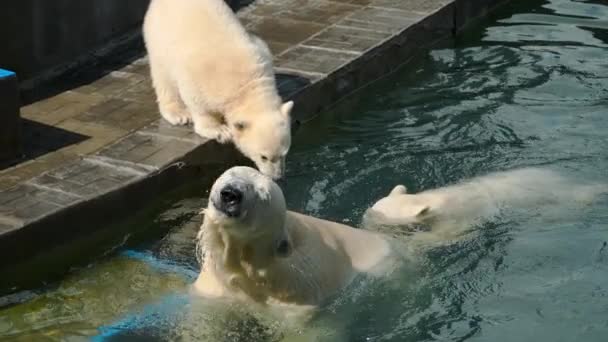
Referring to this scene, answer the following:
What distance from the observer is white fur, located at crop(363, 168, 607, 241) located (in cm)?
671

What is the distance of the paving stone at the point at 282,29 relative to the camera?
9578 mm

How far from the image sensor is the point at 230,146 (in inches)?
307

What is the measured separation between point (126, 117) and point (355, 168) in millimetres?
1599

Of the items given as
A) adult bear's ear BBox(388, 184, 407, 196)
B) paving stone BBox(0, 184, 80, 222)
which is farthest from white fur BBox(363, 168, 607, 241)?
paving stone BBox(0, 184, 80, 222)

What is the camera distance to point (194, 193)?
7512mm

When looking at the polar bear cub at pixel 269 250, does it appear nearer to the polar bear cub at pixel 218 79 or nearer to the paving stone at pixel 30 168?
the polar bear cub at pixel 218 79

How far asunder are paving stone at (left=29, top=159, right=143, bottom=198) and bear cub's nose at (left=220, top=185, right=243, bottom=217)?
77.7 inches

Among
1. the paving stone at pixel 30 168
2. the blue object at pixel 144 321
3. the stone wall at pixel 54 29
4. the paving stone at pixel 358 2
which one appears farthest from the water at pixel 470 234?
the stone wall at pixel 54 29

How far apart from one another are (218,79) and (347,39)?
89.4 inches

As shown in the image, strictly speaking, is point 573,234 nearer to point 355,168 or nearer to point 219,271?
point 355,168

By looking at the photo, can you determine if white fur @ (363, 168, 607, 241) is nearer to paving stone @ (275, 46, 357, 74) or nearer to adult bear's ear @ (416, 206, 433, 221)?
adult bear's ear @ (416, 206, 433, 221)

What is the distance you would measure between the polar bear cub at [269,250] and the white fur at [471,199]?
2.16 feet

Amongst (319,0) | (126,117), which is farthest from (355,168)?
(319,0)

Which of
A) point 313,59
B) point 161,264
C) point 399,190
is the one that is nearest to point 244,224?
point 161,264
